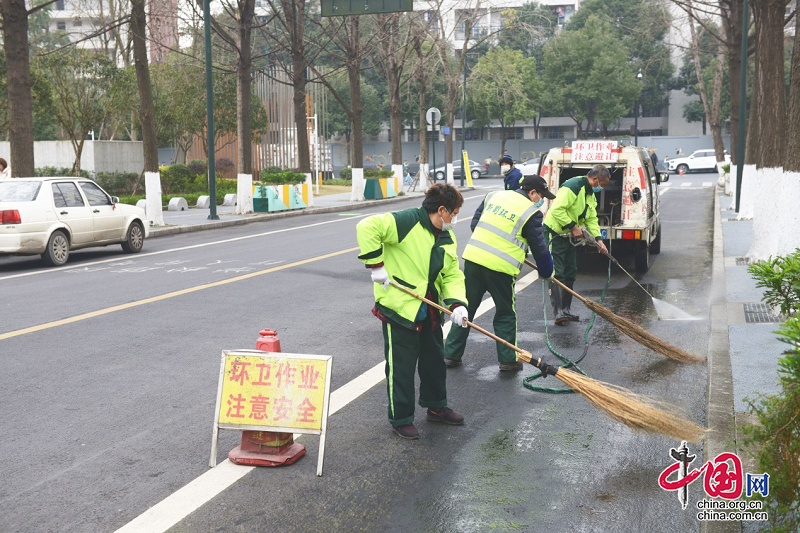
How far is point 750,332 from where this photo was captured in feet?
25.2

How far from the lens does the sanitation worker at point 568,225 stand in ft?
29.8

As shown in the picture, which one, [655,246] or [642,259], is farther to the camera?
[655,246]

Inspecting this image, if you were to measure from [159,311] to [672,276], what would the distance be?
737 centimetres

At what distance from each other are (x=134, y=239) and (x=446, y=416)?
11300 mm

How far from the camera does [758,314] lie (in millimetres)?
8609

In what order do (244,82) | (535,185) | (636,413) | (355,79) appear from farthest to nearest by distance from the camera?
(355,79)
(244,82)
(535,185)
(636,413)

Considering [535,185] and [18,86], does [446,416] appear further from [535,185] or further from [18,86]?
[18,86]

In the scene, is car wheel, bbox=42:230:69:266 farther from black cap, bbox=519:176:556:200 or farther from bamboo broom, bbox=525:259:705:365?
bamboo broom, bbox=525:259:705:365

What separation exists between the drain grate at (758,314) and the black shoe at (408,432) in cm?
444

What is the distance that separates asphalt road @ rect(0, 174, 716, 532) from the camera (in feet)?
14.0

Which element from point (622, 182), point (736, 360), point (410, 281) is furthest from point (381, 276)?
point (622, 182)

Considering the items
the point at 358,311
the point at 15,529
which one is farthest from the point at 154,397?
the point at 358,311

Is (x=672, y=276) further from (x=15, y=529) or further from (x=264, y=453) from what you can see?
(x=15, y=529)

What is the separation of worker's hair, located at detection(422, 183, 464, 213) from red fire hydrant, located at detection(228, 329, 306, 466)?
1.33 meters
